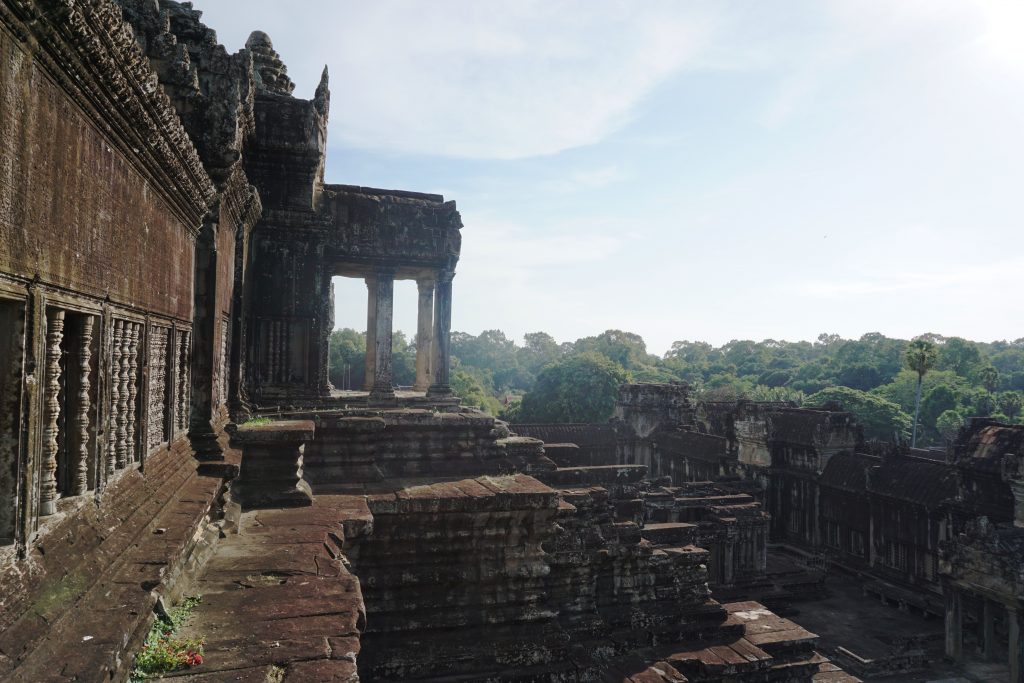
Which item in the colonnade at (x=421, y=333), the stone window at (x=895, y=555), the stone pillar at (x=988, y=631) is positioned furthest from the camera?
the stone window at (x=895, y=555)

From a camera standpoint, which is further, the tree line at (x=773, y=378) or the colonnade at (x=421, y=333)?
the tree line at (x=773, y=378)

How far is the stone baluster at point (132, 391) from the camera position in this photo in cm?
402

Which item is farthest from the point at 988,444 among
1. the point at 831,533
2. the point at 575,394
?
the point at 575,394

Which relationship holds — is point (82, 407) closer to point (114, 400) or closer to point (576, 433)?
point (114, 400)

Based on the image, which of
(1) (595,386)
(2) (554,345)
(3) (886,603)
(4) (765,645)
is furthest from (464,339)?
(4) (765,645)

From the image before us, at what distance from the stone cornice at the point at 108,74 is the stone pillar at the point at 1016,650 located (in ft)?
54.6

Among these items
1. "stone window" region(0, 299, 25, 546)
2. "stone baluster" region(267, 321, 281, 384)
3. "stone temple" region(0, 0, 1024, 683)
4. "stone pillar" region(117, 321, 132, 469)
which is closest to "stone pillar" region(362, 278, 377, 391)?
"stone temple" region(0, 0, 1024, 683)

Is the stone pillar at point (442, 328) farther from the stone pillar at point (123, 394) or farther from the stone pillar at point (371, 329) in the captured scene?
the stone pillar at point (123, 394)

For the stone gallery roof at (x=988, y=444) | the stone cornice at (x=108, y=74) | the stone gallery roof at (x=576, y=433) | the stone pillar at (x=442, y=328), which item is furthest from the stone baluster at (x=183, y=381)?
the stone gallery roof at (x=576, y=433)

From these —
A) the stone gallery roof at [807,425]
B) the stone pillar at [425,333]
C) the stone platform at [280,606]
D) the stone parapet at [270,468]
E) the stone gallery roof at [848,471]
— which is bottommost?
the stone gallery roof at [848,471]

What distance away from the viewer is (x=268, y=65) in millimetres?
11359

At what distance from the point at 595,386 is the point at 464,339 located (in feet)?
306

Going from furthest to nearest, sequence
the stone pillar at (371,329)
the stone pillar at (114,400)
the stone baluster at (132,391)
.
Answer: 1. the stone pillar at (371,329)
2. the stone baluster at (132,391)
3. the stone pillar at (114,400)

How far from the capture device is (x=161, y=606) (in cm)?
352
